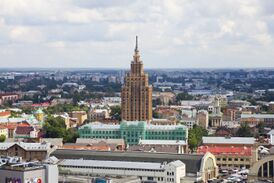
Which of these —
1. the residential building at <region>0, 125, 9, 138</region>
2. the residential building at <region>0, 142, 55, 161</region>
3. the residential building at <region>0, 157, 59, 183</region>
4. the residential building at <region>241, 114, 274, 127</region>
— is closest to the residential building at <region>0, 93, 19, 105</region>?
the residential building at <region>241, 114, 274, 127</region>

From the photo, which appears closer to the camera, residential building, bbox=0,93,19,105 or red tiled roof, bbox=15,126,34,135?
red tiled roof, bbox=15,126,34,135

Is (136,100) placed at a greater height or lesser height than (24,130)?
greater

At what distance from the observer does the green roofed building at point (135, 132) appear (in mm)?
76688

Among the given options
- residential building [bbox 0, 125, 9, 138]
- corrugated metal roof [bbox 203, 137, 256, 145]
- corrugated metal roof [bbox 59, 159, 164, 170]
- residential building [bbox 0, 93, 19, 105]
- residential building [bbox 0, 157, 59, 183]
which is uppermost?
residential building [bbox 0, 157, 59, 183]

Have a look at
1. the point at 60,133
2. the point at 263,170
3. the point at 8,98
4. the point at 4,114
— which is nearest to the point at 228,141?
the point at 263,170

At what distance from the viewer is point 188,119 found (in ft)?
331

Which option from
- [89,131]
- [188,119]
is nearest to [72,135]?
[89,131]

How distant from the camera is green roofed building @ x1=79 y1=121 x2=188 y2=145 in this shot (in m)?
76.7

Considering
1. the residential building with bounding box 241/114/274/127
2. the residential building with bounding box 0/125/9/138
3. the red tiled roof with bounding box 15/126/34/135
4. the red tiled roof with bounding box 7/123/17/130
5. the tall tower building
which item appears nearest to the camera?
the red tiled roof with bounding box 15/126/34/135

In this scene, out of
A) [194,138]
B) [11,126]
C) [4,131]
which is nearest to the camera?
[194,138]

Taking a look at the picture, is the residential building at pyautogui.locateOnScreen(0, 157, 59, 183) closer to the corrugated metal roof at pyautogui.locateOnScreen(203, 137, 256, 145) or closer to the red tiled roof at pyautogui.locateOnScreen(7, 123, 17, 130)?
the corrugated metal roof at pyautogui.locateOnScreen(203, 137, 256, 145)

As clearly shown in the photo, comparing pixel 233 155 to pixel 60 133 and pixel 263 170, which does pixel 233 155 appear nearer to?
pixel 263 170

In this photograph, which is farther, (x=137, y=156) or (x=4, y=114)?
(x=4, y=114)

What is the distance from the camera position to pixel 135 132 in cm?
7688
